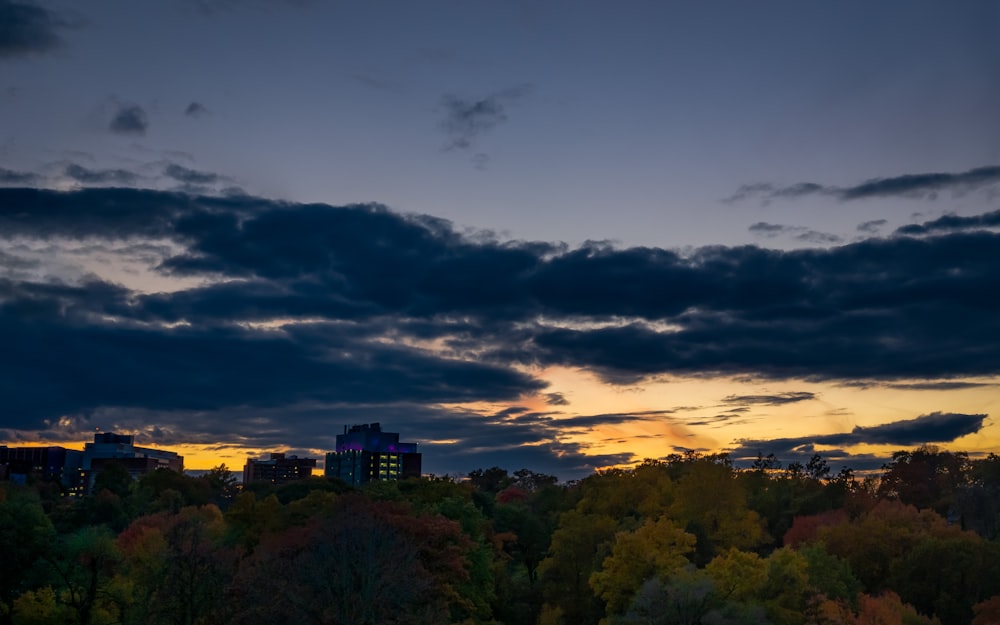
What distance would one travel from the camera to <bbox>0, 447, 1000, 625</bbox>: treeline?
55.1 metres

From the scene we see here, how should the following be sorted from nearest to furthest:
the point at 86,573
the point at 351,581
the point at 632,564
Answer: the point at 351,581 < the point at 632,564 < the point at 86,573

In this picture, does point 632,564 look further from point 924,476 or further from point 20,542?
point 924,476

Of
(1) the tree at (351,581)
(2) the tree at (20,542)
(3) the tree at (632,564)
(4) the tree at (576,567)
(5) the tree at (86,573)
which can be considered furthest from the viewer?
(2) the tree at (20,542)

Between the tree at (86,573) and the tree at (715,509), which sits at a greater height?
the tree at (715,509)

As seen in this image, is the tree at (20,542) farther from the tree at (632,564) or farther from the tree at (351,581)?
the tree at (632,564)

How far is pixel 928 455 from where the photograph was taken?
153875 mm

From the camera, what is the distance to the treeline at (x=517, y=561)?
55125 millimetres

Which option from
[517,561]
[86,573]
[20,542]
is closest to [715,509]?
[517,561]

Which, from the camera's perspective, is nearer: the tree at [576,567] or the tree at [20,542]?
the tree at [576,567]

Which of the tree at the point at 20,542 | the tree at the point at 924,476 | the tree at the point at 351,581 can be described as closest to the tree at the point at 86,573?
the tree at the point at 20,542

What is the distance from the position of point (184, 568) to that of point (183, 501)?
329ft

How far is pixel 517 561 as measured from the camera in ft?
419

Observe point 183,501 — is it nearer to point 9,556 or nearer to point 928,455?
point 9,556

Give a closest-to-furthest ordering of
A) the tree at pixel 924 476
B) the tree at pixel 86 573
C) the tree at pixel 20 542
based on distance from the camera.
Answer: the tree at pixel 86 573 < the tree at pixel 20 542 < the tree at pixel 924 476
